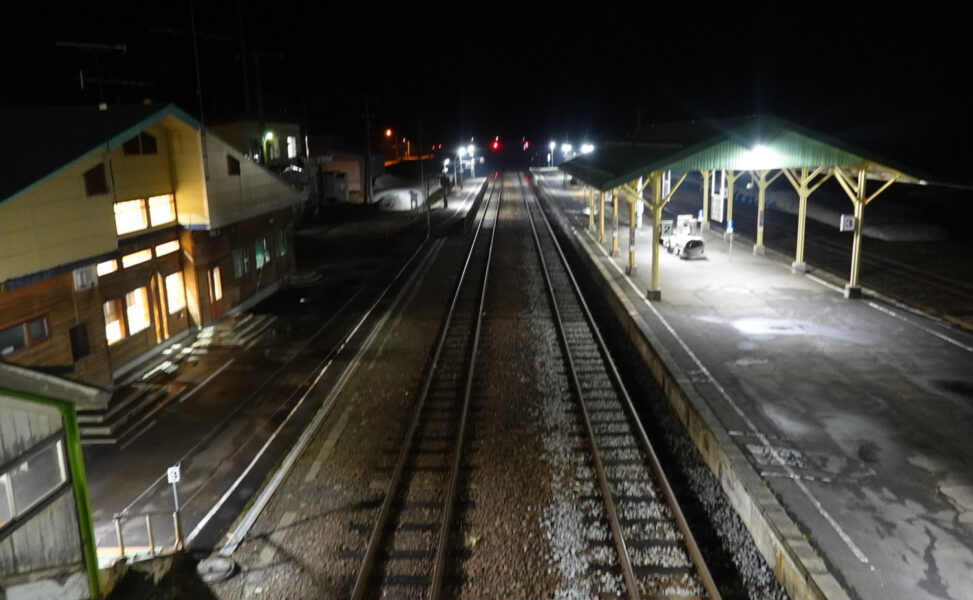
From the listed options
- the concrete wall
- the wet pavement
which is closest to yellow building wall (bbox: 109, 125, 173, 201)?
the wet pavement

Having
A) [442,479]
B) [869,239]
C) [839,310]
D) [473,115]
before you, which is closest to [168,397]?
[442,479]

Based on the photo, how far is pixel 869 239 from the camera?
26531 mm

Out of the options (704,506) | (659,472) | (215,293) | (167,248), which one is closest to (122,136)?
(167,248)

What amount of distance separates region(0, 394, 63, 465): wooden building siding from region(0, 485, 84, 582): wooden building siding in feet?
2.07

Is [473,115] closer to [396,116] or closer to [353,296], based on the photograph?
[396,116]

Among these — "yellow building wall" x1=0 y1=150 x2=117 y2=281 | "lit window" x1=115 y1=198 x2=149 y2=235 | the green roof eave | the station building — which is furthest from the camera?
"lit window" x1=115 y1=198 x2=149 y2=235

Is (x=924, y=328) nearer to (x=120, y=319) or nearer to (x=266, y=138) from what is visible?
(x=120, y=319)

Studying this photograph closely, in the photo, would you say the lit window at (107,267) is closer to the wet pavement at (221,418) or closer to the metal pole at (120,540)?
the wet pavement at (221,418)

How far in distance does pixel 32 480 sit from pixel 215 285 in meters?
11.2

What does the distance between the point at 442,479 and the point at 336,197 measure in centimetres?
3917

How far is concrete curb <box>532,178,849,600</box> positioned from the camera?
5.95m

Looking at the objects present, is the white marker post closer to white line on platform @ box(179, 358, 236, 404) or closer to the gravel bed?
white line on platform @ box(179, 358, 236, 404)

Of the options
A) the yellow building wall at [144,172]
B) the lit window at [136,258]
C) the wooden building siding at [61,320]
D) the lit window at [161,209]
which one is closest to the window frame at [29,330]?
the wooden building siding at [61,320]

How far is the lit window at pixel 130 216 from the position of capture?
1282cm
